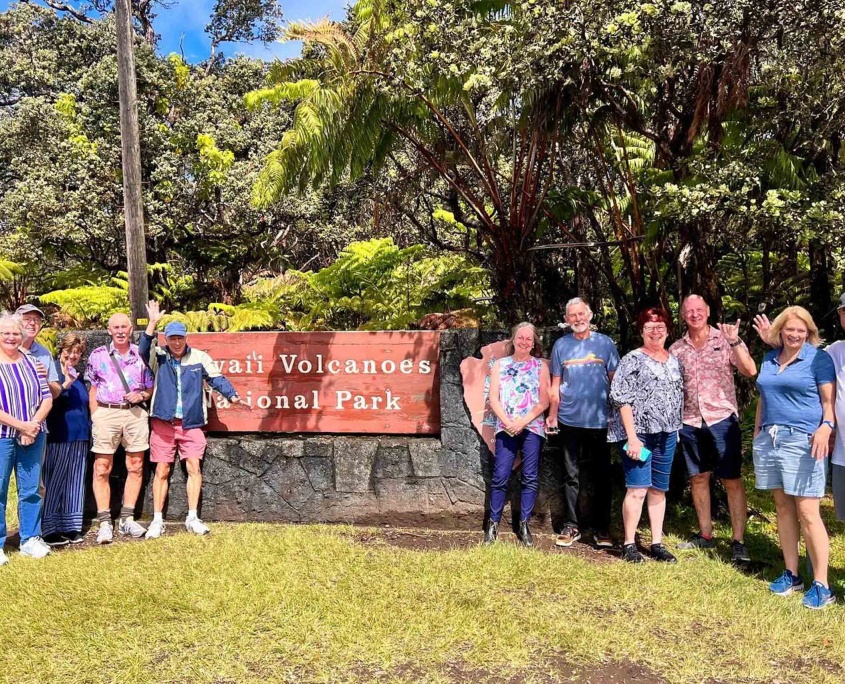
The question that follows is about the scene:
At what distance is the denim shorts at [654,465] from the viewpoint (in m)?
4.25

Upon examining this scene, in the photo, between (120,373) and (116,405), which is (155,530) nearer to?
(116,405)

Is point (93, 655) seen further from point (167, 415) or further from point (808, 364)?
point (808, 364)

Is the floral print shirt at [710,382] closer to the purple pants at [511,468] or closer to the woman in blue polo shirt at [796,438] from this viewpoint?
the woman in blue polo shirt at [796,438]

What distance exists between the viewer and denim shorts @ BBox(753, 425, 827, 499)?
3.62 meters

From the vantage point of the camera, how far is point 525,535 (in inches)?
180

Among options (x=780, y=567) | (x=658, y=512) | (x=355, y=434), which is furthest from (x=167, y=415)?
(x=780, y=567)

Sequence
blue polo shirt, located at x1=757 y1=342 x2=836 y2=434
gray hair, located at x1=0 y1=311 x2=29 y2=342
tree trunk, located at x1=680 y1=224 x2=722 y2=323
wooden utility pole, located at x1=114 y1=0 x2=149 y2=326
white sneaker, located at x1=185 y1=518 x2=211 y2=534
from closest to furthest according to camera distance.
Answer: blue polo shirt, located at x1=757 y1=342 x2=836 y2=434 → gray hair, located at x1=0 y1=311 x2=29 y2=342 → white sneaker, located at x1=185 y1=518 x2=211 y2=534 → tree trunk, located at x1=680 y1=224 x2=722 y2=323 → wooden utility pole, located at x1=114 y1=0 x2=149 y2=326

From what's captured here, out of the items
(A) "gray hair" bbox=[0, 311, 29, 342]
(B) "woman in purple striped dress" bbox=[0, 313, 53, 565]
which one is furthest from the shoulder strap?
(A) "gray hair" bbox=[0, 311, 29, 342]

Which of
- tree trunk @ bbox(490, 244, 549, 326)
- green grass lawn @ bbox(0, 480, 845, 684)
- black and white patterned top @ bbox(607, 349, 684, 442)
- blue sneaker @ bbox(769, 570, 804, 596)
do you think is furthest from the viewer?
tree trunk @ bbox(490, 244, 549, 326)

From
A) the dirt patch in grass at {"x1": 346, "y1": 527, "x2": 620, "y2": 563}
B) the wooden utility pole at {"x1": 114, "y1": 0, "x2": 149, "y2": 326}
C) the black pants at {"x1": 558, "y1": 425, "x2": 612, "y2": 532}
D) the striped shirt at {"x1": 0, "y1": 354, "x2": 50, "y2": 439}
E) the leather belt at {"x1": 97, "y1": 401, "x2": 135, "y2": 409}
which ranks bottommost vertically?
the dirt patch in grass at {"x1": 346, "y1": 527, "x2": 620, "y2": 563}

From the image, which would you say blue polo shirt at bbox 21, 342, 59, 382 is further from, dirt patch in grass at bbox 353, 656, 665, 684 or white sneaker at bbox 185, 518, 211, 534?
dirt patch in grass at bbox 353, 656, 665, 684

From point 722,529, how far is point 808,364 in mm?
1821

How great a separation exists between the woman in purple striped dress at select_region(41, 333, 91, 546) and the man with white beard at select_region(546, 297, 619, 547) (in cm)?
346

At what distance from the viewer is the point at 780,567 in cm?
423
